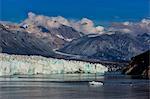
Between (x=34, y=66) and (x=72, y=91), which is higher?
(x=34, y=66)

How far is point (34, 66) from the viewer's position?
520 feet

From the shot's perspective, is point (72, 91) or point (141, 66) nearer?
point (72, 91)

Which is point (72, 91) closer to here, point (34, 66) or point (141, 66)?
point (34, 66)

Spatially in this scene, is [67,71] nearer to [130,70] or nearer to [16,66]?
[130,70]

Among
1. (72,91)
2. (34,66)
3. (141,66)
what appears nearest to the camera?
(72,91)

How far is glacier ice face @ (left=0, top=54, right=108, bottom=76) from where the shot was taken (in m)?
139

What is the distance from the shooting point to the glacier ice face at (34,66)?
455 feet

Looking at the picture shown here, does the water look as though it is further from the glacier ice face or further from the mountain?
the mountain

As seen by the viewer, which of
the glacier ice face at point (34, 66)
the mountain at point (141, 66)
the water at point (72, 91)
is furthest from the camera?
the mountain at point (141, 66)

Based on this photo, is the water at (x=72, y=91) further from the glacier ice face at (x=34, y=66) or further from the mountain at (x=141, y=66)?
the mountain at (x=141, y=66)

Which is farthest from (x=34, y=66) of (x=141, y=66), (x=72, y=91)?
(x=72, y=91)

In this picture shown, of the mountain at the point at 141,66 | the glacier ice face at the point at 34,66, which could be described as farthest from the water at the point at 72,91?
the mountain at the point at 141,66

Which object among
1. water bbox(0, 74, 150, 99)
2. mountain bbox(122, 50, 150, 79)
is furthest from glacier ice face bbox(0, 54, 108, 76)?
water bbox(0, 74, 150, 99)

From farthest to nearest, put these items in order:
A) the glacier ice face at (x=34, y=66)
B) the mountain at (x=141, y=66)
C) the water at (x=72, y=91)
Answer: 1. the mountain at (x=141, y=66)
2. the glacier ice face at (x=34, y=66)
3. the water at (x=72, y=91)
